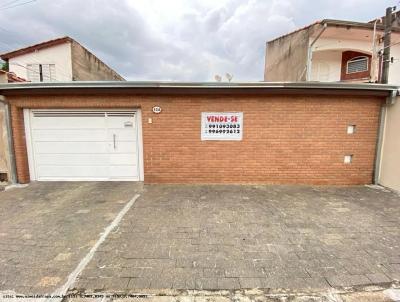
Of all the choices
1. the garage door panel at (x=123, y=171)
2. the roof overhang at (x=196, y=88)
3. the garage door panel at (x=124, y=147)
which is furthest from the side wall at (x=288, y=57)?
the garage door panel at (x=123, y=171)

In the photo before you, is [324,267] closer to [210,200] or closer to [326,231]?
[326,231]

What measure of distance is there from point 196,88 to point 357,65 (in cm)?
1028

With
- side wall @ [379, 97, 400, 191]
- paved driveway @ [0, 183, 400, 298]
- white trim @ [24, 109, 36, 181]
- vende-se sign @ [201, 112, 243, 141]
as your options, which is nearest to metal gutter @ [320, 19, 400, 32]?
side wall @ [379, 97, 400, 191]

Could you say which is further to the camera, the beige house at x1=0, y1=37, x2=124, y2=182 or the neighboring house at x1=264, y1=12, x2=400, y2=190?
the beige house at x1=0, y1=37, x2=124, y2=182

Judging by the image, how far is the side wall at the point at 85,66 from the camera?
12922 mm

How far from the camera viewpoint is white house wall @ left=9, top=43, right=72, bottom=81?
12609 mm

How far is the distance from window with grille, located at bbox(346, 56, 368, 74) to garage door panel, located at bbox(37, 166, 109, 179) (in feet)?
41.1

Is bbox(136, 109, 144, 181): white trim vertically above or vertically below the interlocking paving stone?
above

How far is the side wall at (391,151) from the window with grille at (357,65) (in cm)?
693

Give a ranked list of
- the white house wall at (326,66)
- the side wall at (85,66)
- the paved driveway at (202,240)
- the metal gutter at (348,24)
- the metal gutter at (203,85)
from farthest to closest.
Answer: the side wall at (85,66) < the white house wall at (326,66) < the metal gutter at (348,24) < the metal gutter at (203,85) < the paved driveway at (202,240)

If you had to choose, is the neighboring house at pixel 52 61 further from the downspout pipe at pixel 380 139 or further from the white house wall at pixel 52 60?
the downspout pipe at pixel 380 139

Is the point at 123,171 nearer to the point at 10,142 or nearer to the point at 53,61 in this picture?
the point at 10,142

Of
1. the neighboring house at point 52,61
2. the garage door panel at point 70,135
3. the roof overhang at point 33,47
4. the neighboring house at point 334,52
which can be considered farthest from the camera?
the neighboring house at point 52,61

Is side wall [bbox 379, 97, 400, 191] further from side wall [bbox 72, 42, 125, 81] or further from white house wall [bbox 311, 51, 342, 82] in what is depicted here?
side wall [bbox 72, 42, 125, 81]
